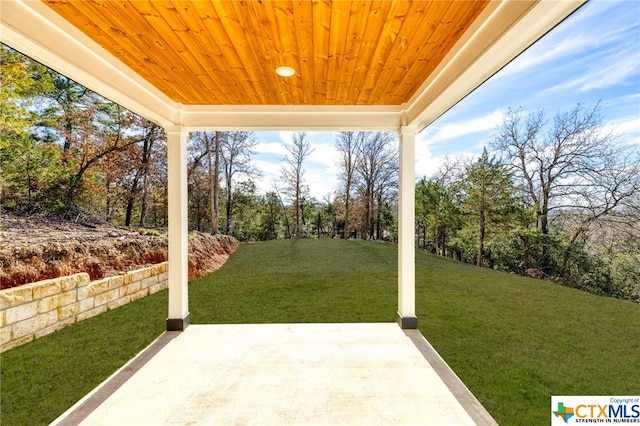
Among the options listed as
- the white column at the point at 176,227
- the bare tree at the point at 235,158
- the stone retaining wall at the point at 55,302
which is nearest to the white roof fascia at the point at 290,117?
the white column at the point at 176,227

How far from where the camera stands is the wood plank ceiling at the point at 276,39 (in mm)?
1688

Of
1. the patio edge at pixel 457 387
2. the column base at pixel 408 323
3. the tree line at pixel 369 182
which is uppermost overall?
the tree line at pixel 369 182

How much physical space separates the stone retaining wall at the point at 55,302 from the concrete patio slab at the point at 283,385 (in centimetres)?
160

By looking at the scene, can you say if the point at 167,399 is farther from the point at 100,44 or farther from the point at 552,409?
the point at 552,409

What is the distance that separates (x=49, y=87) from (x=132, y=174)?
2475mm

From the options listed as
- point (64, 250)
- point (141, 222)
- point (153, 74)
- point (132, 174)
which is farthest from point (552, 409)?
point (132, 174)

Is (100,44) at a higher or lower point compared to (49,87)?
lower

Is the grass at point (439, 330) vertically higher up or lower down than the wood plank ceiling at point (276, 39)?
lower down

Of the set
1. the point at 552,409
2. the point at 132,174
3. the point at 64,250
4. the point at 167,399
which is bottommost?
the point at 552,409

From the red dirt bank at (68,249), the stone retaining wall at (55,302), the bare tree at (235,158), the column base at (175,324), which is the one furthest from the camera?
the bare tree at (235,158)

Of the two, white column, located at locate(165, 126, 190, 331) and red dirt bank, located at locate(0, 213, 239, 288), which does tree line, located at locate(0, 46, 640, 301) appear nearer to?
red dirt bank, located at locate(0, 213, 239, 288)

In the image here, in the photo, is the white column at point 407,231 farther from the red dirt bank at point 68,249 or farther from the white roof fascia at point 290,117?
the red dirt bank at point 68,249

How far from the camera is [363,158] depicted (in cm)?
1377

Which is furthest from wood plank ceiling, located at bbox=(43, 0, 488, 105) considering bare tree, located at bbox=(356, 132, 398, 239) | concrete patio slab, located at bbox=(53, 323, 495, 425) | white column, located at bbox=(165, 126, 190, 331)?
bare tree, located at bbox=(356, 132, 398, 239)
